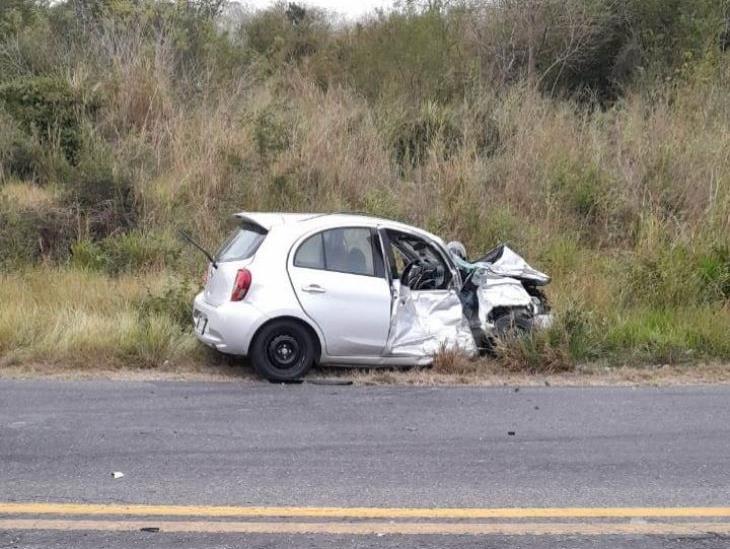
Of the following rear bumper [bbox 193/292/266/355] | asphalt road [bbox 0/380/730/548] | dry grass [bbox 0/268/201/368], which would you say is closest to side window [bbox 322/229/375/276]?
rear bumper [bbox 193/292/266/355]

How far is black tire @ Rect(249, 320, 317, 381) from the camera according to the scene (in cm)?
862

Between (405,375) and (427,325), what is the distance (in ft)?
1.87

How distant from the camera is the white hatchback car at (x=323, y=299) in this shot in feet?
28.3

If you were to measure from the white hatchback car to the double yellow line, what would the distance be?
3454mm

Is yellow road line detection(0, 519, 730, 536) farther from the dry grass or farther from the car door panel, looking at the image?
the dry grass

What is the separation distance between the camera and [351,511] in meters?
5.25

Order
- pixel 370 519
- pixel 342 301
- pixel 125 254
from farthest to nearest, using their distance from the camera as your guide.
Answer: pixel 125 254 < pixel 342 301 < pixel 370 519

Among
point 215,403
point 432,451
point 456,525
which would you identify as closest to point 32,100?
point 215,403

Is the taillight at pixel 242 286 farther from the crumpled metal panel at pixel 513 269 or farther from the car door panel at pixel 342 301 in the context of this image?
the crumpled metal panel at pixel 513 269

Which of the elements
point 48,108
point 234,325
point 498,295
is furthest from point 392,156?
point 234,325

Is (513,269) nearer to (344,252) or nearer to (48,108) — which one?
(344,252)

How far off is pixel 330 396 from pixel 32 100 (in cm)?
1040

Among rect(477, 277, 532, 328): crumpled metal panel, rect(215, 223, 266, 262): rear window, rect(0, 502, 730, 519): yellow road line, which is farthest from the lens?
rect(477, 277, 532, 328): crumpled metal panel

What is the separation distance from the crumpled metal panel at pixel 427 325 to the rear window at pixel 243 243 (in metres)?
1.42
